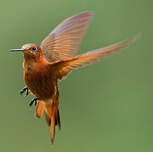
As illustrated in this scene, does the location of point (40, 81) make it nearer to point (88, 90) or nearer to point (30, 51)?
point (30, 51)

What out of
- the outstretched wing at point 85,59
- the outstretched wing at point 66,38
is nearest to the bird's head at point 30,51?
the outstretched wing at point 85,59

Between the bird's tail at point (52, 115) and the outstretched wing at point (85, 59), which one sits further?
the bird's tail at point (52, 115)

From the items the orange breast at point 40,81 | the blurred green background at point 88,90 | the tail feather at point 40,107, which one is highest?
the orange breast at point 40,81

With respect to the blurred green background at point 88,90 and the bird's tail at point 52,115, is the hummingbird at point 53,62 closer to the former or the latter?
the bird's tail at point 52,115

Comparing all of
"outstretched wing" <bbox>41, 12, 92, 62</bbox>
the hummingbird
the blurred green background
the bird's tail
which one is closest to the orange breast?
the hummingbird

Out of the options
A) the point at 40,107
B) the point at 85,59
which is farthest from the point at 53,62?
the point at 85,59

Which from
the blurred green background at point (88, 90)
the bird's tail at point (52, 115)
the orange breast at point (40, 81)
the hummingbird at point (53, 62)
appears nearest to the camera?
the hummingbird at point (53, 62)
